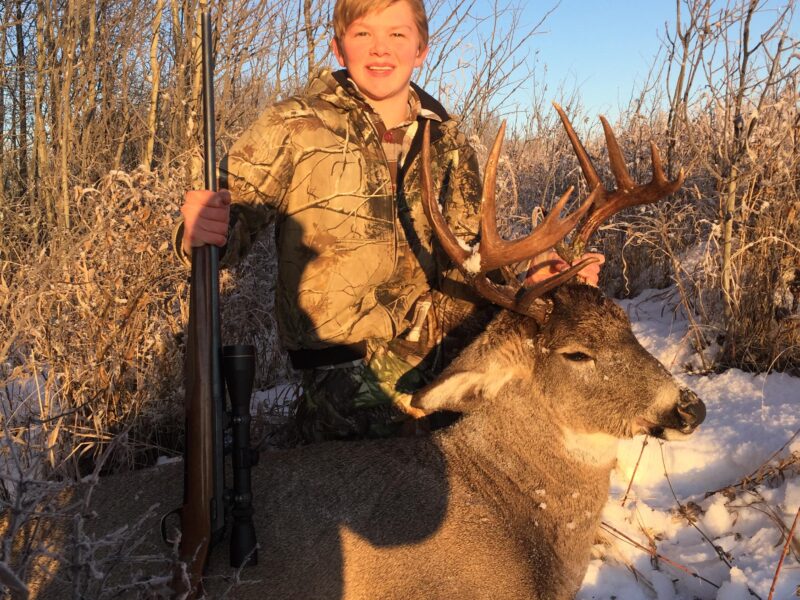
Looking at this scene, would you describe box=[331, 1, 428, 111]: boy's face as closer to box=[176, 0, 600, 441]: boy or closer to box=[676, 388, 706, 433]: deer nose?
box=[176, 0, 600, 441]: boy

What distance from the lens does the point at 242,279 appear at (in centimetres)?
519

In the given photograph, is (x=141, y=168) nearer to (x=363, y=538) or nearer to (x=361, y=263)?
(x=361, y=263)

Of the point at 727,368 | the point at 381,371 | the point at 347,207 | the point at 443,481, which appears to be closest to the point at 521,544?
the point at 443,481

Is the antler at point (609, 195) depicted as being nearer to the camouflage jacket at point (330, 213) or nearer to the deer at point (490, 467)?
the deer at point (490, 467)

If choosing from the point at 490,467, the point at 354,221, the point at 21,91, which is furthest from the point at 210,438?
the point at 21,91

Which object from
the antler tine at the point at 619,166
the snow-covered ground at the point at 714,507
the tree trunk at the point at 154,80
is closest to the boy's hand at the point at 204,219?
the antler tine at the point at 619,166

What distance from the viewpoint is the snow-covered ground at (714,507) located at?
3.35 meters

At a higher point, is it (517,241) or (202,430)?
(517,241)

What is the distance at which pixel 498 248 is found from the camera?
3055mm

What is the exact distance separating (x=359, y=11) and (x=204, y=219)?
1.57m

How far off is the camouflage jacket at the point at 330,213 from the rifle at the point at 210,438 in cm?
77

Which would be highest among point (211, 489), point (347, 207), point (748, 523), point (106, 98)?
point (106, 98)

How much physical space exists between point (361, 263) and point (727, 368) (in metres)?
3.03

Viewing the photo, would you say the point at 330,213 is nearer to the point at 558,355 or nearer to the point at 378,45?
the point at 378,45
